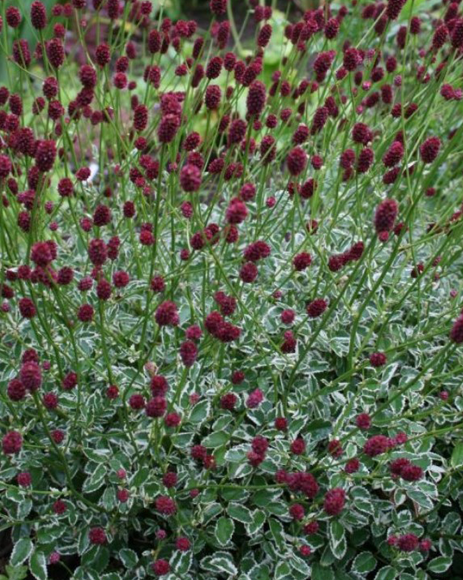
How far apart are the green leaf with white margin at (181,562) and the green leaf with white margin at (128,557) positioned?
110mm

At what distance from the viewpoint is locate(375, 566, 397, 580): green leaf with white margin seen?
1687 mm

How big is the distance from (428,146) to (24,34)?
2853 millimetres

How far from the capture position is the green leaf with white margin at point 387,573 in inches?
66.4

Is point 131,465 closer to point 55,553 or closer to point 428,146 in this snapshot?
point 55,553

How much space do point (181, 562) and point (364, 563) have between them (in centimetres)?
45

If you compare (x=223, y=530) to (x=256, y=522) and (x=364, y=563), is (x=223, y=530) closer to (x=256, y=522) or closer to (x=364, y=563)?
(x=256, y=522)

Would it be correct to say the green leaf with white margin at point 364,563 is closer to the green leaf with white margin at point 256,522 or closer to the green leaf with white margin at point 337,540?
the green leaf with white margin at point 337,540

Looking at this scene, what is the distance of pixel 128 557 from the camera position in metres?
1.71

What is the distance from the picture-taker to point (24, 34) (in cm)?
371

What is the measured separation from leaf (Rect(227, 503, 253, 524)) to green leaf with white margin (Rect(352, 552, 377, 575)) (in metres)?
0.30

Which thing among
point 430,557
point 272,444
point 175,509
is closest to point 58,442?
point 175,509

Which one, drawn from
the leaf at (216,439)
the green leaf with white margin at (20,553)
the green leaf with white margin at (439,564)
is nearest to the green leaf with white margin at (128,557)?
the green leaf with white margin at (20,553)

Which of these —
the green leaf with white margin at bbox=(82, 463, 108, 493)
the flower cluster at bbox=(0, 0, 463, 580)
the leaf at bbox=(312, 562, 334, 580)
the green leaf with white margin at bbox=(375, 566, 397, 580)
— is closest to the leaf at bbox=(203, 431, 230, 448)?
the flower cluster at bbox=(0, 0, 463, 580)

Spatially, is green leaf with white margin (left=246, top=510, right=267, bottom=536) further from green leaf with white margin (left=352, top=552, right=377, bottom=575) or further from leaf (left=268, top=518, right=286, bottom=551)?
green leaf with white margin (left=352, top=552, right=377, bottom=575)
